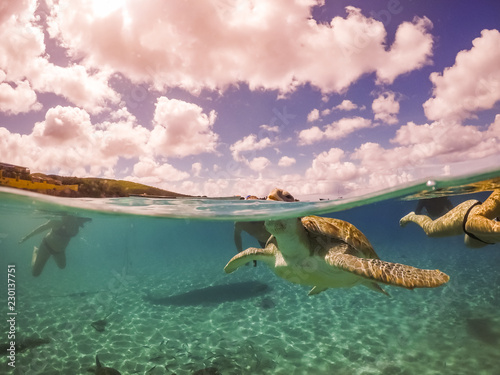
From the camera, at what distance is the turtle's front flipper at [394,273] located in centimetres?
351

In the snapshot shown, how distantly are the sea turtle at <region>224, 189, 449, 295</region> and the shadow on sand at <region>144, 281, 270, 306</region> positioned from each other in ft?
22.7

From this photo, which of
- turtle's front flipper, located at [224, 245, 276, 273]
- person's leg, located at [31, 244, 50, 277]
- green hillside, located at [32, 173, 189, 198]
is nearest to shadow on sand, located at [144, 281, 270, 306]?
green hillside, located at [32, 173, 189, 198]

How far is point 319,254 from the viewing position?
5188 millimetres

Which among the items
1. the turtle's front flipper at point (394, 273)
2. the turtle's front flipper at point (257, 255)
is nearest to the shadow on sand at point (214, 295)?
the turtle's front flipper at point (257, 255)

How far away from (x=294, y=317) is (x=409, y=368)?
4.21 m

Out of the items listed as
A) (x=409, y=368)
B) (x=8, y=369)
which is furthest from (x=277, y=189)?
(x=8, y=369)

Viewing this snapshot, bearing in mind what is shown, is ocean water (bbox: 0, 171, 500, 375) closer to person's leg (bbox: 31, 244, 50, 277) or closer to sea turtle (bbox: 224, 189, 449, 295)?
person's leg (bbox: 31, 244, 50, 277)

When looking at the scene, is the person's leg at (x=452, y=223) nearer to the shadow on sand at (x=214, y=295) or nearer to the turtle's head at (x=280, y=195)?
the turtle's head at (x=280, y=195)

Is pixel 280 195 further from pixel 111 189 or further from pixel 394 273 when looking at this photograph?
pixel 111 189

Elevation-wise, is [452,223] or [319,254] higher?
[452,223]

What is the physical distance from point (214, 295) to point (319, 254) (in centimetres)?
923

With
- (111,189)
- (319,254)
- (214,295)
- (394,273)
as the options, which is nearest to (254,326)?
(214,295)

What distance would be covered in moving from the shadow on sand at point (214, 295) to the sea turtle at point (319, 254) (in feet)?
22.7

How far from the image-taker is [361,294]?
40.1 ft
